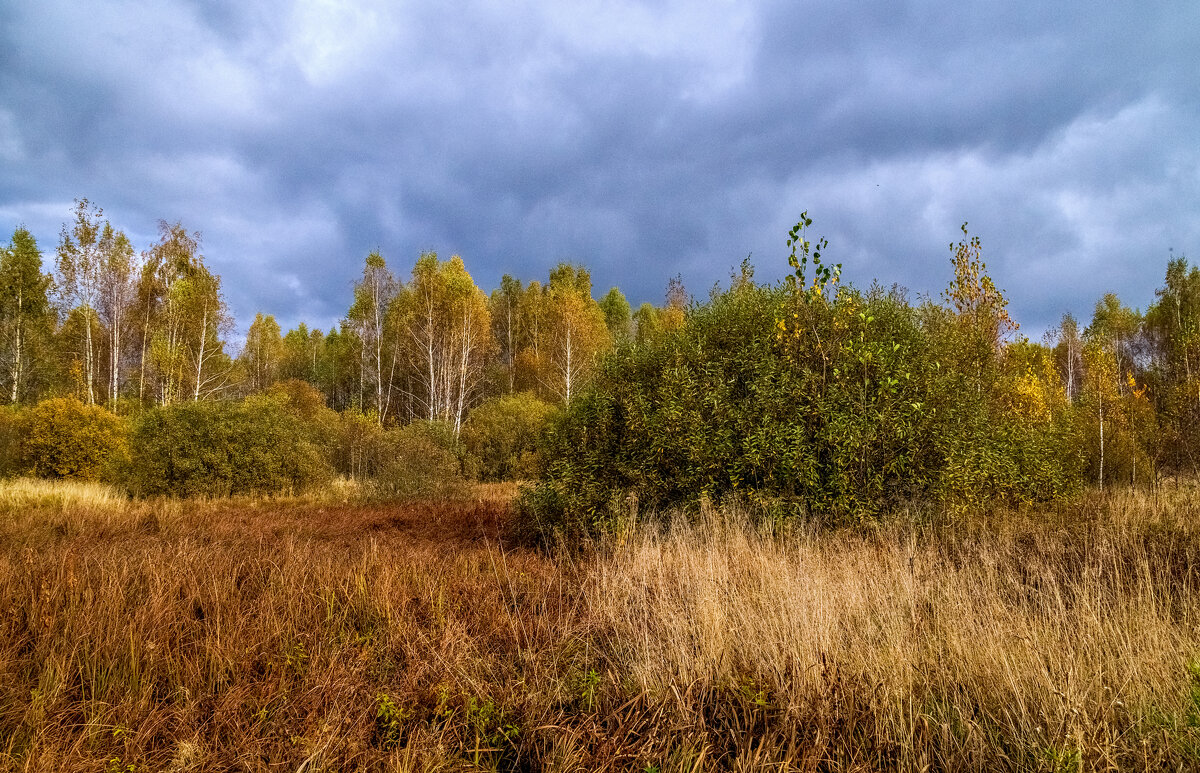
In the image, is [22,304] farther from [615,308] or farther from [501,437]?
[615,308]

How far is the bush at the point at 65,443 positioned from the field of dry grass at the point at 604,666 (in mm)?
17591

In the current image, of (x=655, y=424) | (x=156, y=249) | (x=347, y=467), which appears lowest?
(x=347, y=467)

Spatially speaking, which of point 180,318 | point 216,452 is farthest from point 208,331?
point 216,452

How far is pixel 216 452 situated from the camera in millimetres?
16469

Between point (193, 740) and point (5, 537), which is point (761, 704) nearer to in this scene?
point (193, 740)

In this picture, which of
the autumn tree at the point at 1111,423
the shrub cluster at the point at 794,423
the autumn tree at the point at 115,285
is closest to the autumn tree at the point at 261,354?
the autumn tree at the point at 115,285

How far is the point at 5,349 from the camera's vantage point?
97.2ft

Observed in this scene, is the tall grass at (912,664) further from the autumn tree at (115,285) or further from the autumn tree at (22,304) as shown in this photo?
the autumn tree at (22,304)

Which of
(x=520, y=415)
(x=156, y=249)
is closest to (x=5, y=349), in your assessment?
(x=156, y=249)

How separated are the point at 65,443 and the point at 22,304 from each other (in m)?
14.3

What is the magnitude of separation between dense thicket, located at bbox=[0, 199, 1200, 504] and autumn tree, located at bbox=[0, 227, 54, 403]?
0.35ft

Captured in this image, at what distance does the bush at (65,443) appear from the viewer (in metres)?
19.6

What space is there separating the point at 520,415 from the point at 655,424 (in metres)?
18.2

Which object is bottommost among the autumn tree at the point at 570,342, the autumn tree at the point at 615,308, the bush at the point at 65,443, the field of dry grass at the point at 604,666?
the field of dry grass at the point at 604,666
